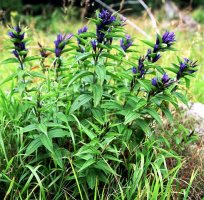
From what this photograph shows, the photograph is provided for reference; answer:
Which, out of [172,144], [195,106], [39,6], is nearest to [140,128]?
[172,144]

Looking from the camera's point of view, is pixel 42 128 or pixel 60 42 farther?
pixel 60 42

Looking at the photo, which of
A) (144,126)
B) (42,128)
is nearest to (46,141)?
(42,128)

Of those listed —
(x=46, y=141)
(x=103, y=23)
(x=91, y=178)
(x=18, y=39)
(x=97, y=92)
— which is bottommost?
(x=91, y=178)

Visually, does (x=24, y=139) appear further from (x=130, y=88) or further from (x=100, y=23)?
(x=100, y=23)

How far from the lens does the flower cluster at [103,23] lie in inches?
83.0

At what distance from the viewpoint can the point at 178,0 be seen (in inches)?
489

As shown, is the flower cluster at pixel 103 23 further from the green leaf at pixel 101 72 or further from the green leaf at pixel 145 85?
the green leaf at pixel 145 85

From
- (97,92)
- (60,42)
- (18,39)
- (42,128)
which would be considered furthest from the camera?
(60,42)

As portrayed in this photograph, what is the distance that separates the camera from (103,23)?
2.12 metres

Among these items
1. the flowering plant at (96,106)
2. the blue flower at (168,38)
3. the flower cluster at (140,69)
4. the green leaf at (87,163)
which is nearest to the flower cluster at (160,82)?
the flowering plant at (96,106)

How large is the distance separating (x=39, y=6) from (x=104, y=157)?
29.9 feet

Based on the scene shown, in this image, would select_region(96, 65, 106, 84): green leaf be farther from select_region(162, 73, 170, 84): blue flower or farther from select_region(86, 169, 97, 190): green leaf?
select_region(86, 169, 97, 190): green leaf

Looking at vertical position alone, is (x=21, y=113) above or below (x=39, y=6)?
above

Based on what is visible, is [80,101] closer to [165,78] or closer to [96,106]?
[96,106]
